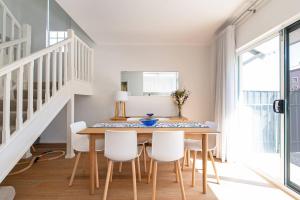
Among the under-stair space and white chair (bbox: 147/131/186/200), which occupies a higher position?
the under-stair space

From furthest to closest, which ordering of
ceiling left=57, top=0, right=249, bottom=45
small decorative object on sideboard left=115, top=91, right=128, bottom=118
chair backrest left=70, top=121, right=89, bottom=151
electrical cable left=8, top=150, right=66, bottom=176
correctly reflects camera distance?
1. small decorative object on sideboard left=115, top=91, right=128, bottom=118
2. electrical cable left=8, top=150, right=66, bottom=176
3. ceiling left=57, top=0, right=249, bottom=45
4. chair backrest left=70, top=121, right=89, bottom=151

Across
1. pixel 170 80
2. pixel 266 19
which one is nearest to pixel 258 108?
pixel 266 19

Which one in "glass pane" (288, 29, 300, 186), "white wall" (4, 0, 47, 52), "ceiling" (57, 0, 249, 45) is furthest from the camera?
"white wall" (4, 0, 47, 52)

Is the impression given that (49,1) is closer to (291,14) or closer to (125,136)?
(125,136)

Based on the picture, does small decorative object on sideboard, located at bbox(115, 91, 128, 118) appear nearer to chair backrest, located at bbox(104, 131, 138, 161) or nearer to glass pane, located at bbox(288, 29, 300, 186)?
chair backrest, located at bbox(104, 131, 138, 161)

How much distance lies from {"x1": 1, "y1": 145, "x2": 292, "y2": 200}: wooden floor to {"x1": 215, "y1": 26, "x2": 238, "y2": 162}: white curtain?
476 millimetres

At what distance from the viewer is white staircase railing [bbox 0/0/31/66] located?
3303 mm

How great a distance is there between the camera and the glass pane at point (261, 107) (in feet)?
8.58

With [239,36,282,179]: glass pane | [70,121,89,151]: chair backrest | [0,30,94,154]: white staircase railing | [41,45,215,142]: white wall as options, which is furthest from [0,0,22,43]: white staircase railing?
[239,36,282,179]: glass pane

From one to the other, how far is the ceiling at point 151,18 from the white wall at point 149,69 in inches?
12.8

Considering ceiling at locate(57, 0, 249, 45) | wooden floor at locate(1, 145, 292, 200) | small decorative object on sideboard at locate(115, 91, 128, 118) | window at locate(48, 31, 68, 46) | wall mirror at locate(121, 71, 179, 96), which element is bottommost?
wooden floor at locate(1, 145, 292, 200)

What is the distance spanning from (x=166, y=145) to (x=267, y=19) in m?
2.19

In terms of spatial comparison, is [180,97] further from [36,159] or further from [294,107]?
[36,159]

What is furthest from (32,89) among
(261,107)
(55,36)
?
(261,107)
